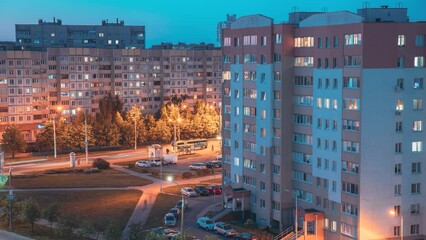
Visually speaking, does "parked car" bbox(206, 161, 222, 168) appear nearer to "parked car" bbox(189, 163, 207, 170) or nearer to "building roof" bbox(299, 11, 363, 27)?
"parked car" bbox(189, 163, 207, 170)

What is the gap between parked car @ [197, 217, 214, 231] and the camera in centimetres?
6425

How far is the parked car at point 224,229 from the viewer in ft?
203

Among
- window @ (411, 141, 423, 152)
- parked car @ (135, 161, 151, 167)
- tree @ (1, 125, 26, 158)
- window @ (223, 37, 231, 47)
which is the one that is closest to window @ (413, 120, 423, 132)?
window @ (411, 141, 423, 152)

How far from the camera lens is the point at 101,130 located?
11331 cm

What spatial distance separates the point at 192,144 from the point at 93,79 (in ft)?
88.0

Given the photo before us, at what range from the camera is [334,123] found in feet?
197

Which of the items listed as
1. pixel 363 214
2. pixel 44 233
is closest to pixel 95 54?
pixel 44 233

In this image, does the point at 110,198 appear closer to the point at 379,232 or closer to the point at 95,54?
the point at 379,232

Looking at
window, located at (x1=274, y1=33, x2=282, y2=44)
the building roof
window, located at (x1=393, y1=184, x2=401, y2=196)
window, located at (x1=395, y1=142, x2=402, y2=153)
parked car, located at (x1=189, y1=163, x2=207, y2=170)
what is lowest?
parked car, located at (x1=189, y1=163, x2=207, y2=170)

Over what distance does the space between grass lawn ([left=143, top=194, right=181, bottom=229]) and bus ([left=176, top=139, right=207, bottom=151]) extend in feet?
116

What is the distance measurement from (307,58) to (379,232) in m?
17.2

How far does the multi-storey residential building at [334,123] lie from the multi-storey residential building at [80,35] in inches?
3936

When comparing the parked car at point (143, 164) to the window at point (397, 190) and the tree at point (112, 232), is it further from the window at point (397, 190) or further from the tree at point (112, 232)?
the window at point (397, 190)

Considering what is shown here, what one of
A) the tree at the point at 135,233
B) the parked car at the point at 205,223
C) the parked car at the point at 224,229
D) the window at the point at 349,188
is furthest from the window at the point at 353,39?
the tree at the point at 135,233
